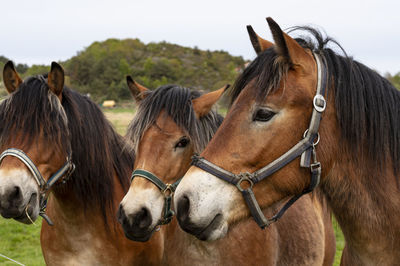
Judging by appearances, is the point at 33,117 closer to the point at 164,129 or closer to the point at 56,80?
the point at 56,80

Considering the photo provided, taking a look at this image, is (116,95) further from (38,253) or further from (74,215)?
(74,215)

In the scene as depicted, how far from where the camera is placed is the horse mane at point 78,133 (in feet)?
10.5

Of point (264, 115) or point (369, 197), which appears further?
point (369, 197)

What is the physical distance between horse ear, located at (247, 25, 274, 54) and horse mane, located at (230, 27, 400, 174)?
19 cm

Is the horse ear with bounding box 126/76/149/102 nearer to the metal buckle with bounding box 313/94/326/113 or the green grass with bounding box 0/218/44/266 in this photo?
the metal buckle with bounding box 313/94/326/113

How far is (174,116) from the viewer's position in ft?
11.0

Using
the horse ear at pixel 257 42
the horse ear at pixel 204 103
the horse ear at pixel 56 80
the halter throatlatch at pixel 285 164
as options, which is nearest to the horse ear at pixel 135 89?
the horse ear at pixel 204 103

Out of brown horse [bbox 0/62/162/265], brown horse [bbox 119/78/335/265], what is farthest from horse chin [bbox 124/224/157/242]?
brown horse [bbox 0/62/162/265]

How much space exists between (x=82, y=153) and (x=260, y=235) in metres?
1.77

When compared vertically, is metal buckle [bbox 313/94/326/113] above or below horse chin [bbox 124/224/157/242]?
above

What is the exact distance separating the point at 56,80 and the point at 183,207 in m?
1.95

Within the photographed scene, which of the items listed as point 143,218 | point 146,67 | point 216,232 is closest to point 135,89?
point 143,218

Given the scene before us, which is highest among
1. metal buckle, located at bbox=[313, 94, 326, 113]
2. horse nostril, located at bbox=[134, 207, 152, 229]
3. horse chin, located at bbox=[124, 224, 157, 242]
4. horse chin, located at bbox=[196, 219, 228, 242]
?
metal buckle, located at bbox=[313, 94, 326, 113]

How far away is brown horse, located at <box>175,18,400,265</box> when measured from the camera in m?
2.10
